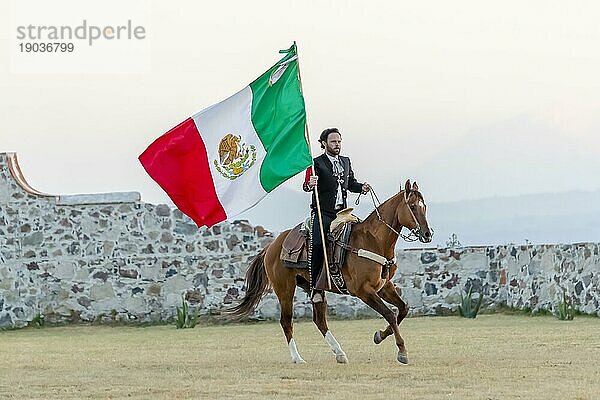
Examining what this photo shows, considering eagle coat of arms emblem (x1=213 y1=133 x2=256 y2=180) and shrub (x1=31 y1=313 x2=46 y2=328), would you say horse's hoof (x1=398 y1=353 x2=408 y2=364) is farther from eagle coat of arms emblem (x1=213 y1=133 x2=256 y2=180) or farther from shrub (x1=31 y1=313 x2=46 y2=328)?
shrub (x1=31 y1=313 x2=46 y2=328)

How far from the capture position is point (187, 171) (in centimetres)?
1235

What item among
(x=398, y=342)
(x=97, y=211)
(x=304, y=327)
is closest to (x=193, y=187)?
(x=398, y=342)

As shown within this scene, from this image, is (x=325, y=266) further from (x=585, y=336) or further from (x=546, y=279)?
(x=546, y=279)

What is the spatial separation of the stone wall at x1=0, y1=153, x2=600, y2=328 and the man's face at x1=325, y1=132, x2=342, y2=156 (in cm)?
768

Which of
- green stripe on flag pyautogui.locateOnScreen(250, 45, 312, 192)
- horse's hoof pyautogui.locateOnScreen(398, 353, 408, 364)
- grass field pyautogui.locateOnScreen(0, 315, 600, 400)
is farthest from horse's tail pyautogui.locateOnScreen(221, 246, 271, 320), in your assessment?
horse's hoof pyautogui.locateOnScreen(398, 353, 408, 364)

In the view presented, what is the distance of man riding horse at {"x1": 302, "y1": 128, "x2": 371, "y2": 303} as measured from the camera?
11.8 metres

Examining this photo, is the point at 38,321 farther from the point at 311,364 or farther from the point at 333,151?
the point at 333,151

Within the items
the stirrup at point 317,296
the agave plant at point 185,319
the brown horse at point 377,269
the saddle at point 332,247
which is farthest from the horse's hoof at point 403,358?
the agave plant at point 185,319

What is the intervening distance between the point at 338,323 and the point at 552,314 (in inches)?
120

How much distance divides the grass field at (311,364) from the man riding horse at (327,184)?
0.91 metres

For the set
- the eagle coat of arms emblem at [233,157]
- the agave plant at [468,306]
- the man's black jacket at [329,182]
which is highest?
the eagle coat of arms emblem at [233,157]

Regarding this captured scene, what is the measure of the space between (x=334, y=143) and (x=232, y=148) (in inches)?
43.1

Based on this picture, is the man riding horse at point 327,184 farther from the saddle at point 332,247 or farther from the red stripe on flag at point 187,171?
→ the red stripe on flag at point 187,171

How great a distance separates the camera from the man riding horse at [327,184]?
38.8ft
